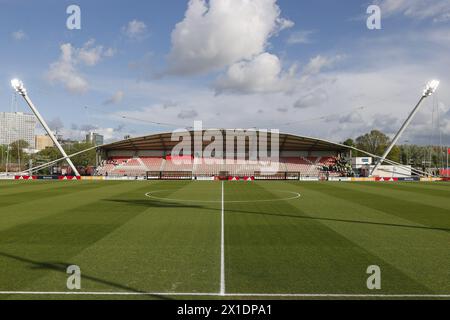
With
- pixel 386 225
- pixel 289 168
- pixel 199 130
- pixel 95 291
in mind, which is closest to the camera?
pixel 95 291

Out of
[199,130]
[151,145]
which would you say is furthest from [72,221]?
[151,145]

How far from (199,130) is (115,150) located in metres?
21.7

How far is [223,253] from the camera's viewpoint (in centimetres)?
984

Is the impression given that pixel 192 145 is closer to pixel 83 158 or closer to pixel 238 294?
pixel 83 158

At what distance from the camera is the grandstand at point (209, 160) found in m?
69.8

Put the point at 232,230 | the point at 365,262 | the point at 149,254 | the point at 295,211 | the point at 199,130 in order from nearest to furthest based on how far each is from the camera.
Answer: the point at 365,262 → the point at 149,254 → the point at 232,230 → the point at 295,211 → the point at 199,130

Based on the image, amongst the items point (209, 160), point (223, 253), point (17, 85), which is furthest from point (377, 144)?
point (223, 253)

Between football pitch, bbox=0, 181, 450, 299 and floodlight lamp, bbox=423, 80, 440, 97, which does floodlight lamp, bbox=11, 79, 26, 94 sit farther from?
floodlight lamp, bbox=423, 80, 440, 97

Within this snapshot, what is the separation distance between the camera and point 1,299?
21.2 feet

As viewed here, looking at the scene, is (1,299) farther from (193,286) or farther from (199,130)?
(199,130)

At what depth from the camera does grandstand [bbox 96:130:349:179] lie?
229ft

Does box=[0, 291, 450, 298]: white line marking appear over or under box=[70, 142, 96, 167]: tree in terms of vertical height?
under

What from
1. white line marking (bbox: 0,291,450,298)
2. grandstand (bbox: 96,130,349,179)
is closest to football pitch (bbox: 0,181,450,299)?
white line marking (bbox: 0,291,450,298)

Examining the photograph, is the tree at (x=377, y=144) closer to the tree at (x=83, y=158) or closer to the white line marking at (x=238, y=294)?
the tree at (x=83, y=158)
